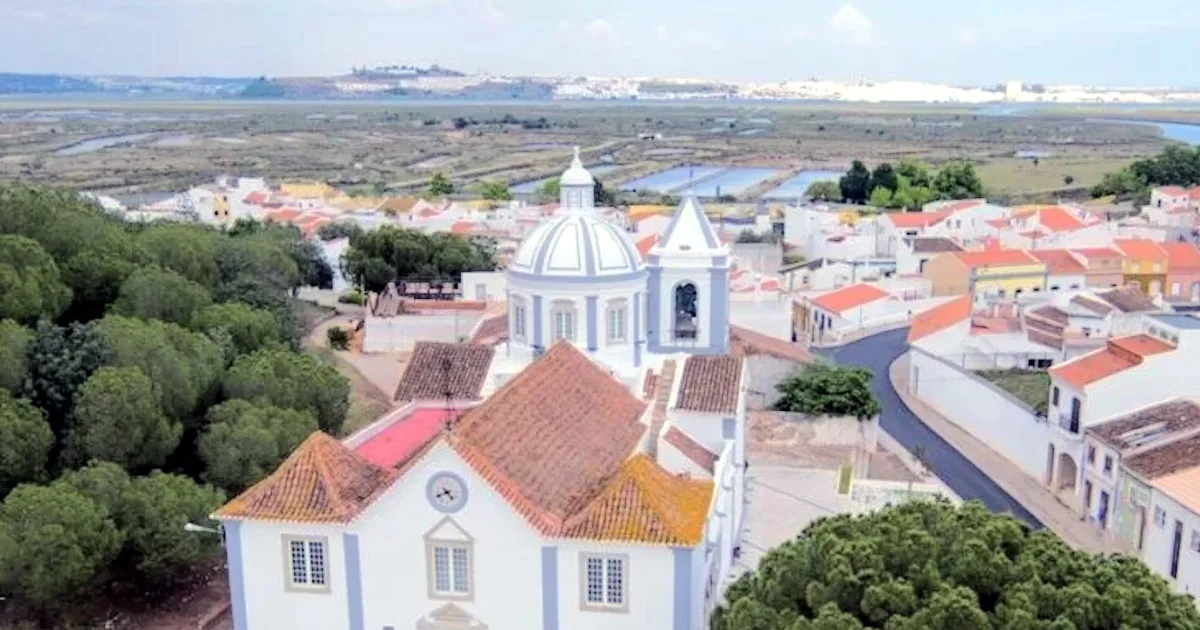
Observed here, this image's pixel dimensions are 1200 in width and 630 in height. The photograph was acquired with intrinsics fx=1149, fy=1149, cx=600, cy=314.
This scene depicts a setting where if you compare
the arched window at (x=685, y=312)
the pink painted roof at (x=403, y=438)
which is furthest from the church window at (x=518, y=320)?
the arched window at (x=685, y=312)

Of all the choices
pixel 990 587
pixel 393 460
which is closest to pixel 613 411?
pixel 393 460

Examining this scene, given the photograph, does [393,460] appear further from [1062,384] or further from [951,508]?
[1062,384]

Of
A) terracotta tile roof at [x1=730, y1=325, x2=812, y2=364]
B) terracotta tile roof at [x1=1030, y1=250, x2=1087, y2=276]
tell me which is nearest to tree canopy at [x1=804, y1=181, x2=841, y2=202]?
terracotta tile roof at [x1=1030, y1=250, x2=1087, y2=276]

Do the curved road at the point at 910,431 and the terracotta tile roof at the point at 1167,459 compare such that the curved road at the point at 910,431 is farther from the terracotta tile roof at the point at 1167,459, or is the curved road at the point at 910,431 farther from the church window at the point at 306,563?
the church window at the point at 306,563

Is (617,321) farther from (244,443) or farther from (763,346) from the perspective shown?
(763,346)

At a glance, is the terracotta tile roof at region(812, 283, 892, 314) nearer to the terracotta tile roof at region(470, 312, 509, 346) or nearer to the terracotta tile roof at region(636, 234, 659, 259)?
the terracotta tile roof at region(636, 234, 659, 259)
